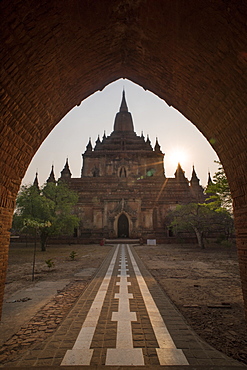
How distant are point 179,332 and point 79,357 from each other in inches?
74.5

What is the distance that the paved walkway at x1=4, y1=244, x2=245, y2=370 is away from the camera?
307 centimetres

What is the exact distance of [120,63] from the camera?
460 centimetres

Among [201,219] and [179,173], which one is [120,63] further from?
[179,173]

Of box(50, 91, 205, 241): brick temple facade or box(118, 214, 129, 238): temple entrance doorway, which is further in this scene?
box(118, 214, 129, 238): temple entrance doorway

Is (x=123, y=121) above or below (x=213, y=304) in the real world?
above

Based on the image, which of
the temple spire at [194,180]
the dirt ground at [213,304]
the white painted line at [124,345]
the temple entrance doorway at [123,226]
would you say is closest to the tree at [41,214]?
the temple entrance doorway at [123,226]

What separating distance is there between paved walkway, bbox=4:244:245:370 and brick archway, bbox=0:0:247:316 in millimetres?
1181

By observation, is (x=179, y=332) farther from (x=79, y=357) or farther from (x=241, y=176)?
(x=241, y=176)

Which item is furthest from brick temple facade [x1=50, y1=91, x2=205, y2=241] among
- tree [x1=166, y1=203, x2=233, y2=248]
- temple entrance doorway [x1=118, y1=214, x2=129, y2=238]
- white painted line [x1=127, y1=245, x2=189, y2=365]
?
white painted line [x1=127, y1=245, x2=189, y2=365]

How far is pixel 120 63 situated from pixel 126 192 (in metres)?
31.1

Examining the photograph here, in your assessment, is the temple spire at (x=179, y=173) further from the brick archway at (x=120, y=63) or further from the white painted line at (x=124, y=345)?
the brick archway at (x=120, y=63)

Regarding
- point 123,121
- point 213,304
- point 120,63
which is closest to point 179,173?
point 123,121

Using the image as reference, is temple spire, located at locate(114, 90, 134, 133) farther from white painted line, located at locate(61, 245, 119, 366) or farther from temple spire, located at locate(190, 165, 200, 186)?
white painted line, located at locate(61, 245, 119, 366)

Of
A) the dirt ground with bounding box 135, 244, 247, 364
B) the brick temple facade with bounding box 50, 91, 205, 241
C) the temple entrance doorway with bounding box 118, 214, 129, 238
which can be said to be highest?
the brick temple facade with bounding box 50, 91, 205, 241
